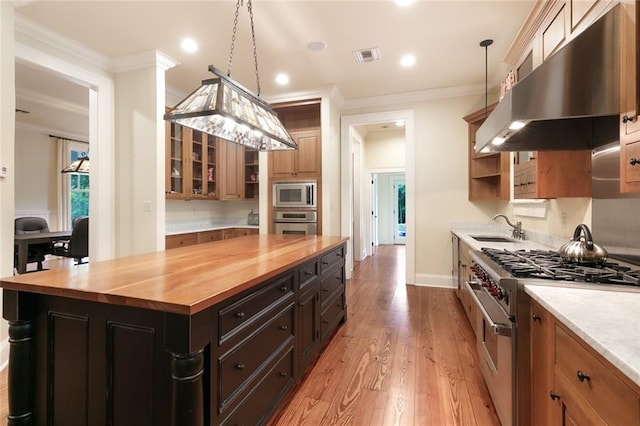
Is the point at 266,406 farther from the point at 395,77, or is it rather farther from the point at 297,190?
the point at 395,77

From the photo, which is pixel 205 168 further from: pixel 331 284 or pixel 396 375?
pixel 396 375

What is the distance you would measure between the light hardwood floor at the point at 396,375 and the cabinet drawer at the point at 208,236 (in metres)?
2.52

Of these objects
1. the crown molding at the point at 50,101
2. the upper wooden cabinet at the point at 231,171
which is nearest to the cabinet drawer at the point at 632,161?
the upper wooden cabinet at the point at 231,171

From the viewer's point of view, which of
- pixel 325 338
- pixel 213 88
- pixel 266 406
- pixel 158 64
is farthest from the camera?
pixel 158 64

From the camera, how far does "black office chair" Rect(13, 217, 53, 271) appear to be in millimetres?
4391

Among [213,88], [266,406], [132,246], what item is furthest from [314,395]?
[132,246]

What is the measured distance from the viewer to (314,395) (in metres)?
1.98

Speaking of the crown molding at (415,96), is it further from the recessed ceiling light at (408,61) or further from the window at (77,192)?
the window at (77,192)

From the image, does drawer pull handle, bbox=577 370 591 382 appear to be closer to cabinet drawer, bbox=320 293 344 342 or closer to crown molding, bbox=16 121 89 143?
cabinet drawer, bbox=320 293 344 342

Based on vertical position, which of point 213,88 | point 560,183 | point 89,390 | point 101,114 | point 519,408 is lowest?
point 519,408

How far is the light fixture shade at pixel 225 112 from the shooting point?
186 cm

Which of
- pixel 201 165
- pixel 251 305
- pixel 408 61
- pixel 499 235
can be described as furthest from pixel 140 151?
pixel 499 235

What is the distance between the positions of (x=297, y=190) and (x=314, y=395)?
10.4ft

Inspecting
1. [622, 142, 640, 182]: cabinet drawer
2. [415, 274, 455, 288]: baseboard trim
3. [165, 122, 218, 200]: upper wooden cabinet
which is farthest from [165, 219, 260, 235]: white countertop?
[622, 142, 640, 182]: cabinet drawer
